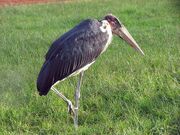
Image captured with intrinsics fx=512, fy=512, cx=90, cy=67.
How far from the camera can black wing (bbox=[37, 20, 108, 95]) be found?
424 cm

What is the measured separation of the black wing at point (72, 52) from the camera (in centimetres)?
424

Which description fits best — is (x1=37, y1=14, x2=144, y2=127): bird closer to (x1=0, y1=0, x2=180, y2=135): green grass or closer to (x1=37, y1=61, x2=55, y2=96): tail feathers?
(x1=37, y1=61, x2=55, y2=96): tail feathers

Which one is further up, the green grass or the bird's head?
the bird's head

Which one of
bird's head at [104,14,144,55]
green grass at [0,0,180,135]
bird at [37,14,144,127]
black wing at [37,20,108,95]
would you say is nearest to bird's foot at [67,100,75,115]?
bird at [37,14,144,127]

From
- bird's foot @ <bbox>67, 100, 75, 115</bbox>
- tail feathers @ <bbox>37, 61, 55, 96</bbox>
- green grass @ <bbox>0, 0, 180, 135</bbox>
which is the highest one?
tail feathers @ <bbox>37, 61, 55, 96</bbox>

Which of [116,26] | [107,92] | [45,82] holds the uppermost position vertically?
[116,26]

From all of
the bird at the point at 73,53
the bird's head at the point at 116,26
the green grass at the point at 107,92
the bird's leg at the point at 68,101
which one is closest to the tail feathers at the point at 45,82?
the bird at the point at 73,53

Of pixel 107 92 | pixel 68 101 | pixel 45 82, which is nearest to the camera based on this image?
pixel 45 82

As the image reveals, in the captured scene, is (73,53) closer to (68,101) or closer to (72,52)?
(72,52)

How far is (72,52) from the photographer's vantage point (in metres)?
4.28

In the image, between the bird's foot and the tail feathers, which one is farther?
the bird's foot

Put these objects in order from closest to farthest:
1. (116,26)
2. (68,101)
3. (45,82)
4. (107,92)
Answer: (45,82) < (68,101) < (116,26) < (107,92)

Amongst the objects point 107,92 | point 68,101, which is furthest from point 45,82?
point 107,92

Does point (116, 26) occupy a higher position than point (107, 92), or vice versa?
point (116, 26)
